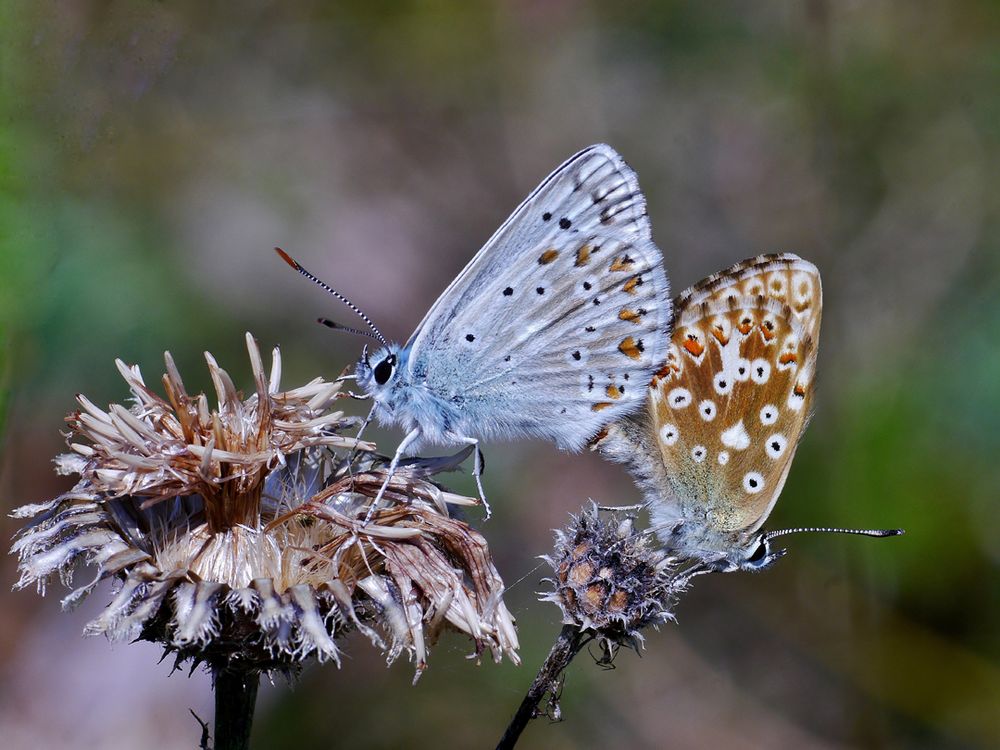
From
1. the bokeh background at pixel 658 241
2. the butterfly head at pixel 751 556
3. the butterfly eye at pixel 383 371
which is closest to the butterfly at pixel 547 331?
the butterfly eye at pixel 383 371

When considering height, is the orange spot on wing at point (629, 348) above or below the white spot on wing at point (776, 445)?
above

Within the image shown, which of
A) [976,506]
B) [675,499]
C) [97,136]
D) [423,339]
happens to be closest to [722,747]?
[976,506]

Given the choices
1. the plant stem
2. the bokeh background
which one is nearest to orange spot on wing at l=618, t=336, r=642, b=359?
the plant stem

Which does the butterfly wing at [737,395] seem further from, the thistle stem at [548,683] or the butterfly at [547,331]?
the thistle stem at [548,683]

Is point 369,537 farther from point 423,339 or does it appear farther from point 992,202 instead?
point 992,202

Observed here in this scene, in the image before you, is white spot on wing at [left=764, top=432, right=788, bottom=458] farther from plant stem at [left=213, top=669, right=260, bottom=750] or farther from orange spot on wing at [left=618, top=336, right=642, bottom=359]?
plant stem at [left=213, top=669, right=260, bottom=750]

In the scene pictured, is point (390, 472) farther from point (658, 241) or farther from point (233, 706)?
point (658, 241)

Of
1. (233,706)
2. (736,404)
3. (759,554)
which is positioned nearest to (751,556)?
(759,554)

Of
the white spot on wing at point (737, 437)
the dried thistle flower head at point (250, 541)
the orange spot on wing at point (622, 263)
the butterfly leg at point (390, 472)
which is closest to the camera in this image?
the dried thistle flower head at point (250, 541)
